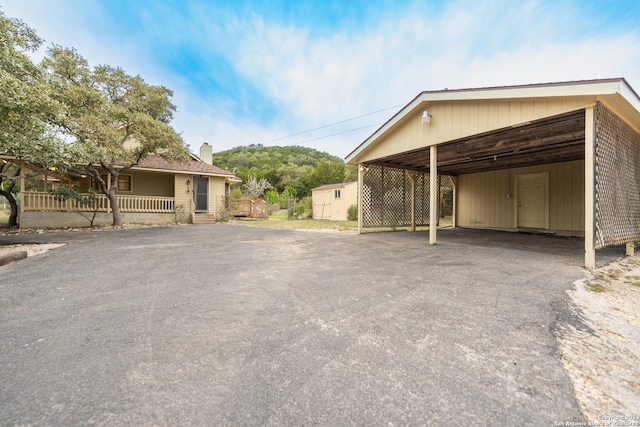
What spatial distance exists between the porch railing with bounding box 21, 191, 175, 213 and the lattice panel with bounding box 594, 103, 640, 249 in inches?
567

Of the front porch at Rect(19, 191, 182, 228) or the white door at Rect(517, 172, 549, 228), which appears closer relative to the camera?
the white door at Rect(517, 172, 549, 228)

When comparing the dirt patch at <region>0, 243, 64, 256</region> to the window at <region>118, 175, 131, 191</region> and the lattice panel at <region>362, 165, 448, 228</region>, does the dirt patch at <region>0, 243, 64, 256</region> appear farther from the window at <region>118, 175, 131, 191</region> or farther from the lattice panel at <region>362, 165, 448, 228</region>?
the lattice panel at <region>362, 165, 448, 228</region>

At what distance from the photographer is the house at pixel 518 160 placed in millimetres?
4020

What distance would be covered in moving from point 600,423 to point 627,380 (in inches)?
21.1

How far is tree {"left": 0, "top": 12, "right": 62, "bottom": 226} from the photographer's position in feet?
15.6

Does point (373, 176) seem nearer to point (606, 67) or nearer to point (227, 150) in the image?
point (606, 67)

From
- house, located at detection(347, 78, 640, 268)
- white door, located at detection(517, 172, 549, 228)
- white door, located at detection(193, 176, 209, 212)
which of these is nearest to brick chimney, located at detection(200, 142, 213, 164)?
white door, located at detection(193, 176, 209, 212)

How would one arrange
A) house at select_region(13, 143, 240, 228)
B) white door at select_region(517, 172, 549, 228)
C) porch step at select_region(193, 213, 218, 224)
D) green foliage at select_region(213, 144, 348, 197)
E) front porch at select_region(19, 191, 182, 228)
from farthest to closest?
1. green foliage at select_region(213, 144, 348, 197)
2. porch step at select_region(193, 213, 218, 224)
3. house at select_region(13, 143, 240, 228)
4. front porch at select_region(19, 191, 182, 228)
5. white door at select_region(517, 172, 549, 228)

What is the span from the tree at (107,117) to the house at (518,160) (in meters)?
7.55

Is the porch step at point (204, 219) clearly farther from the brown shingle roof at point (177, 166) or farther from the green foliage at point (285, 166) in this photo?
the green foliage at point (285, 166)

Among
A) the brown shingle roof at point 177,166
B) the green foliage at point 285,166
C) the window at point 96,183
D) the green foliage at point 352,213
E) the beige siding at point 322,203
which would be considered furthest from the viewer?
the green foliage at point 285,166

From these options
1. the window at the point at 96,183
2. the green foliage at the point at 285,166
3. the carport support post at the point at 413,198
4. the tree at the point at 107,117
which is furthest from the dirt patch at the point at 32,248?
the green foliage at the point at 285,166

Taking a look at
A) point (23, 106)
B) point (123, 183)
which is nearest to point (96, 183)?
point (123, 183)

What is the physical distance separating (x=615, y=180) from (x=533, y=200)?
532 cm
